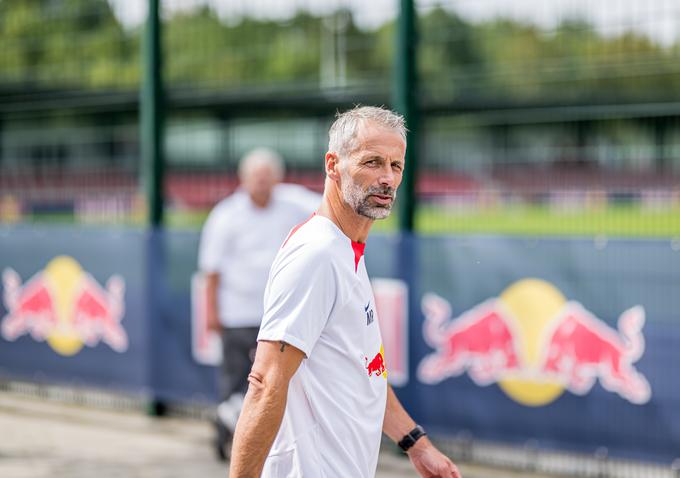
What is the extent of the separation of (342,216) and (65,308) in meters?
6.72

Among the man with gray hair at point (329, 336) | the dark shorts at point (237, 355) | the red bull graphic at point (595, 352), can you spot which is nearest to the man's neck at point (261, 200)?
the dark shorts at point (237, 355)

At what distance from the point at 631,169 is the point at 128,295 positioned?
13.7m

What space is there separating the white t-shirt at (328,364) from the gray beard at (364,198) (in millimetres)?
88

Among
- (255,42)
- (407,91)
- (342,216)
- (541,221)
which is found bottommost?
(541,221)

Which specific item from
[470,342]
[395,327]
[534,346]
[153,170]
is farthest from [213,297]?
[153,170]

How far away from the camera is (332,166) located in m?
2.87

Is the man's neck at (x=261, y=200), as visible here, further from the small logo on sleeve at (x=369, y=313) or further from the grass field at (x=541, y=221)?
the grass field at (x=541, y=221)

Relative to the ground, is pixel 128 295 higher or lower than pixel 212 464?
higher

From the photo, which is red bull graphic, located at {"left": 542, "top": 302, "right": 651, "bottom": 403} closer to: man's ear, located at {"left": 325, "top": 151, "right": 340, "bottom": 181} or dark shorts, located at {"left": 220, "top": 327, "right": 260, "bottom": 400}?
dark shorts, located at {"left": 220, "top": 327, "right": 260, "bottom": 400}

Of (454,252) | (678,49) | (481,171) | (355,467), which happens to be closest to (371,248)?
(454,252)

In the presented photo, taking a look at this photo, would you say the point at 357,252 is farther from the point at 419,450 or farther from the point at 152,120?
the point at 152,120

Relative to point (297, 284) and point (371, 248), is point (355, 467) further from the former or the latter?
point (371, 248)

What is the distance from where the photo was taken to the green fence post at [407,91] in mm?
7367

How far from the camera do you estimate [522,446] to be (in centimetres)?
671
